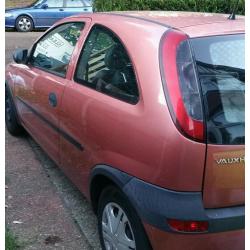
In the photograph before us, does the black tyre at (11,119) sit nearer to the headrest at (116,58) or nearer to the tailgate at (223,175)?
the headrest at (116,58)

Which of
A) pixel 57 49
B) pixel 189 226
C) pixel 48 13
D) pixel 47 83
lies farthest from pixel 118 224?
pixel 48 13

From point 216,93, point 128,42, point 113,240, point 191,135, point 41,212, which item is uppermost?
point 128,42

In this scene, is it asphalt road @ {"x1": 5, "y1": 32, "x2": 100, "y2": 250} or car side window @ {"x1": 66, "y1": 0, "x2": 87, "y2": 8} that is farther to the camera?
car side window @ {"x1": 66, "y1": 0, "x2": 87, "y2": 8}

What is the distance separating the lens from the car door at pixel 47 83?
3699 mm

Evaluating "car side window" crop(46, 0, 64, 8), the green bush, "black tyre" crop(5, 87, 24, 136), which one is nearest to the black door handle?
"black tyre" crop(5, 87, 24, 136)

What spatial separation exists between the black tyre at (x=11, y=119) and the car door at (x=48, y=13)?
10905 millimetres

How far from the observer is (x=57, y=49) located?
13.2 ft

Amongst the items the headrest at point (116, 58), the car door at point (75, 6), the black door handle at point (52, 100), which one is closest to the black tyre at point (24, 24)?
the car door at point (75, 6)

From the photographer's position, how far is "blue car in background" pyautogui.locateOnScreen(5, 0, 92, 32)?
15867 mm

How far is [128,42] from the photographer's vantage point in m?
2.78

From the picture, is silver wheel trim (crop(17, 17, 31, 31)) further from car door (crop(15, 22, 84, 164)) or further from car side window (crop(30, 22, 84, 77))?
car side window (crop(30, 22, 84, 77))

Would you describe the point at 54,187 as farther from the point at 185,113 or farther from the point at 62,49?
the point at 185,113
